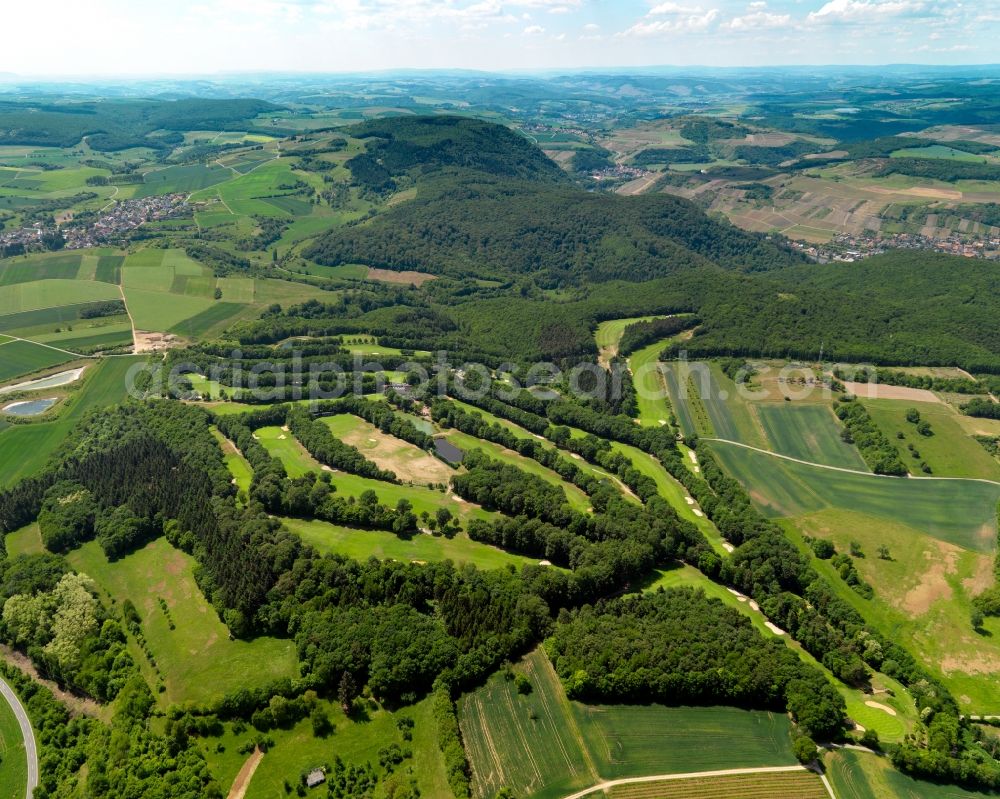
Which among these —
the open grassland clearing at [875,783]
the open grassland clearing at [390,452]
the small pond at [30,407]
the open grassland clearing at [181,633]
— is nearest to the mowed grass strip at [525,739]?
the open grassland clearing at [181,633]

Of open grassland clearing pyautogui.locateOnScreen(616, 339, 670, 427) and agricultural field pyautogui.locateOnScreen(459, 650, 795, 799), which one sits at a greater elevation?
open grassland clearing pyautogui.locateOnScreen(616, 339, 670, 427)

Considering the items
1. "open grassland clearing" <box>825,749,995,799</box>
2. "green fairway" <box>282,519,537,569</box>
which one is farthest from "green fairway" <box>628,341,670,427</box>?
"open grassland clearing" <box>825,749,995,799</box>

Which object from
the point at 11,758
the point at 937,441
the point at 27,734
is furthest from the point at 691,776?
the point at 937,441

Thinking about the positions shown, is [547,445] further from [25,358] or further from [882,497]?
[25,358]

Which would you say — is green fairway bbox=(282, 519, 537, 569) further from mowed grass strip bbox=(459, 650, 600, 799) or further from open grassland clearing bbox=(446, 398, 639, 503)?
open grassland clearing bbox=(446, 398, 639, 503)

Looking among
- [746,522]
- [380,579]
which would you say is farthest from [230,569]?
[746,522]

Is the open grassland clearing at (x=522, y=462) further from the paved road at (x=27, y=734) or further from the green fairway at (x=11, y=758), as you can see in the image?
the green fairway at (x=11, y=758)

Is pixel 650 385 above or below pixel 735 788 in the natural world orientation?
above
